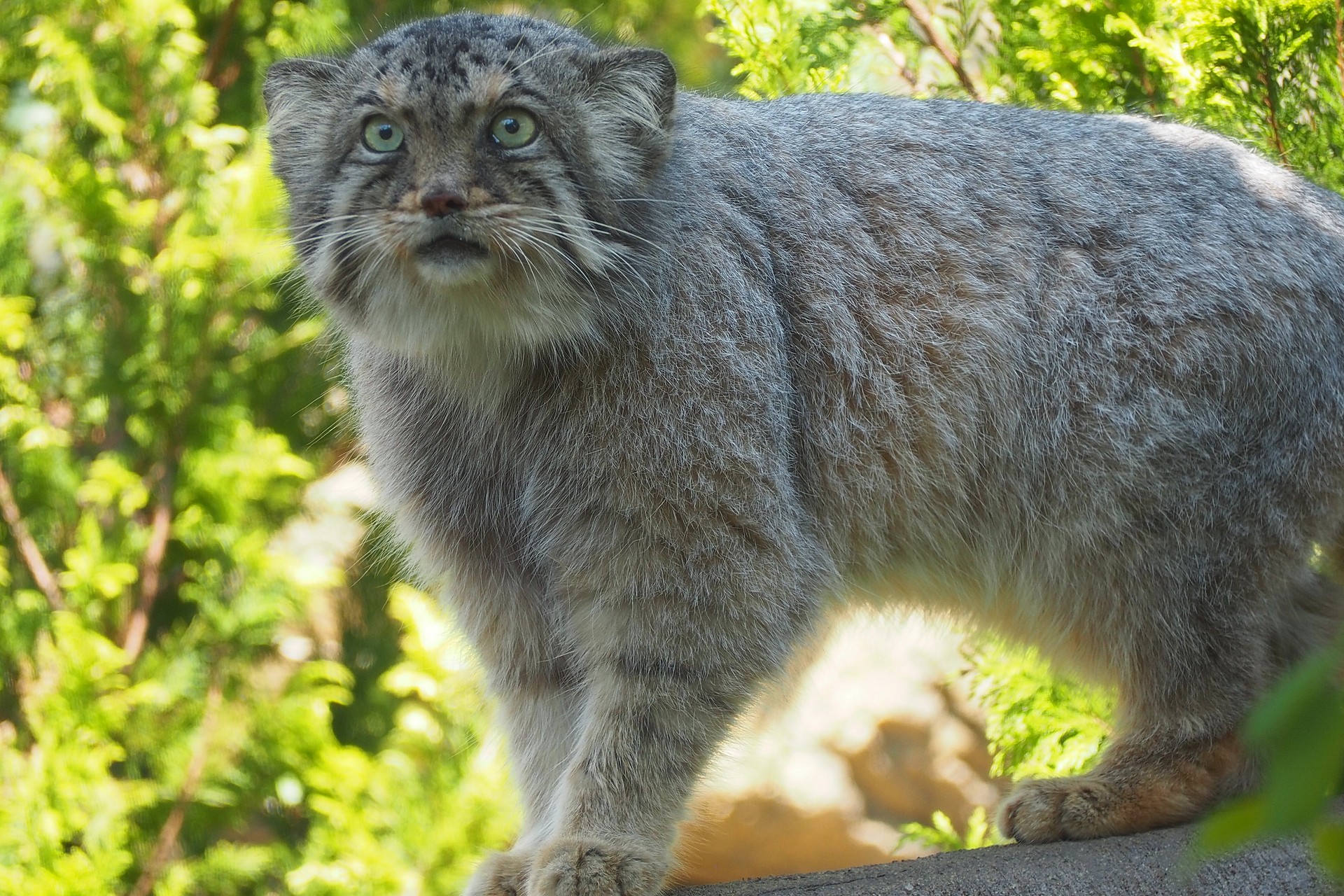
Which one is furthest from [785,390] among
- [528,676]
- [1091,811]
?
[1091,811]

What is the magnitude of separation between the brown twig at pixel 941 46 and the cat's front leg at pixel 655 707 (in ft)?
7.79

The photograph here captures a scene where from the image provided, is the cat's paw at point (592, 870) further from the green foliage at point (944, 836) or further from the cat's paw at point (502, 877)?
the green foliage at point (944, 836)

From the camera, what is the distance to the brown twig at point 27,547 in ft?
19.2

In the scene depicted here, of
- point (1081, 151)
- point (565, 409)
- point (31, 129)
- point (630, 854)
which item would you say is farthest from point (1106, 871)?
point (31, 129)

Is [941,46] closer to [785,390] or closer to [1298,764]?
[785,390]

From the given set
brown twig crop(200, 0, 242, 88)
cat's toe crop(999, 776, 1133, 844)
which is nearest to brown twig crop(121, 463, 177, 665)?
brown twig crop(200, 0, 242, 88)

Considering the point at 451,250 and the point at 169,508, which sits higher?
the point at 451,250

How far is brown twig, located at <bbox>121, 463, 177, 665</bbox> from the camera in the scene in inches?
235

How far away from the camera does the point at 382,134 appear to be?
2.69 meters

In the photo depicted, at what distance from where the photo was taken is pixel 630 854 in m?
2.77

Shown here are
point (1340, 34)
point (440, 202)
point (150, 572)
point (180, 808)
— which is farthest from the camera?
point (150, 572)

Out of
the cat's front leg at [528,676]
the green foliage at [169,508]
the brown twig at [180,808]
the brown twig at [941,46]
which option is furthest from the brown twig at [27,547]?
the brown twig at [941,46]

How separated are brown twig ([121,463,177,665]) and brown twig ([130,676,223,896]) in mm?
433

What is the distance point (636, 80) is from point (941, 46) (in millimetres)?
2150
